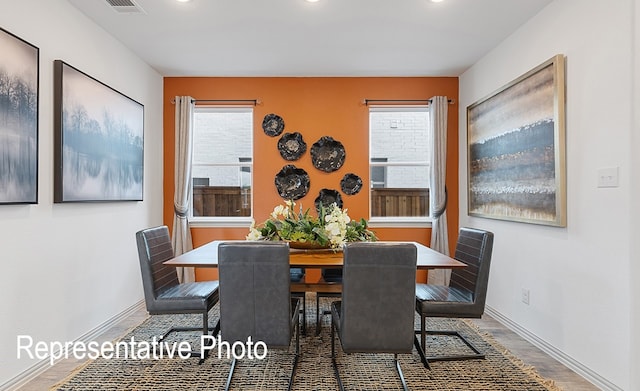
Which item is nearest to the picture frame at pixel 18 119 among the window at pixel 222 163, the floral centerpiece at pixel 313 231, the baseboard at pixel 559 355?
the floral centerpiece at pixel 313 231

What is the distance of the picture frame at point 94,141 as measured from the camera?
8.43 ft

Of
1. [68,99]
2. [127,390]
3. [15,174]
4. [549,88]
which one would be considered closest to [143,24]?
[68,99]

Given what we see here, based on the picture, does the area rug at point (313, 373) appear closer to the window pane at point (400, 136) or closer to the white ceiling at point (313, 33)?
the window pane at point (400, 136)

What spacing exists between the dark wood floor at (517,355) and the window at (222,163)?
5.13 feet

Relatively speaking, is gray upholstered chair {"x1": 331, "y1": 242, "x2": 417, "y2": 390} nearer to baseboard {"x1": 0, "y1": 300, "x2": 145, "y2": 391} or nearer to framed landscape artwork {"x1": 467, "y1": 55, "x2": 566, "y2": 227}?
framed landscape artwork {"x1": 467, "y1": 55, "x2": 566, "y2": 227}

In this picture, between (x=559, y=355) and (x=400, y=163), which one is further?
(x=400, y=163)

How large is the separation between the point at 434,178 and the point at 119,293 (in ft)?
11.5

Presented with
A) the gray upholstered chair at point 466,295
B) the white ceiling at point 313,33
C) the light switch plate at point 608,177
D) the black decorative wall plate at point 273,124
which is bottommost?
the gray upholstered chair at point 466,295

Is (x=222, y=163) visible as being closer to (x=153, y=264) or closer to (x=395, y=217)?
(x=153, y=264)

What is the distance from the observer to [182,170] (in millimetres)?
4234

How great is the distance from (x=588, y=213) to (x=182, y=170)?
383cm

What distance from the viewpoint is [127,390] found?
2.19 meters

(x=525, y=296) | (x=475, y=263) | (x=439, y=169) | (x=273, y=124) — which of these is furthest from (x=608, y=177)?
(x=273, y=124)

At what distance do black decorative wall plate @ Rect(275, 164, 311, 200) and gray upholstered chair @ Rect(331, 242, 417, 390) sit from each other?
2.39 metres
